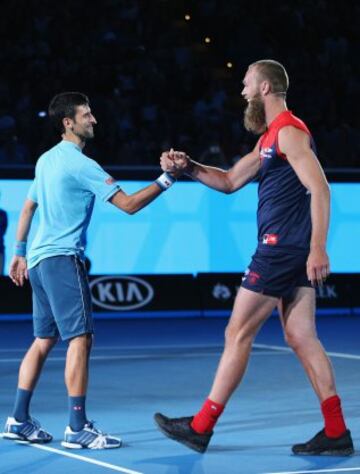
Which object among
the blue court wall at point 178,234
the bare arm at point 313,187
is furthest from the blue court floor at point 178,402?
the blue court wall at point 178,234

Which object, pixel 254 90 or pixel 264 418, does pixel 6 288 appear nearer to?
pixel 264 418

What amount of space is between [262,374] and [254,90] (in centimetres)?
497

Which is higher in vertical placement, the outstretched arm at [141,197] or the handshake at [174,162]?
the handshake at [174,162]

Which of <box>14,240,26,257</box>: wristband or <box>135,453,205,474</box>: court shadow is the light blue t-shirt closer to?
<box>14,240,26,257</box>: wristband

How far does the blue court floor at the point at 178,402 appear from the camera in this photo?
8.15 metres

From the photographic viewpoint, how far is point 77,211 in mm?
8945

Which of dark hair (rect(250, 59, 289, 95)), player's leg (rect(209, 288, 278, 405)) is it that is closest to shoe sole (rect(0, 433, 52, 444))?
player's leg (rect(209, 288, 278, 405))

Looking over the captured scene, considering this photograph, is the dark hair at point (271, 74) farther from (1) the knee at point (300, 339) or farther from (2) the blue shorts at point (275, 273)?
(1) the knee at point (300, 339)

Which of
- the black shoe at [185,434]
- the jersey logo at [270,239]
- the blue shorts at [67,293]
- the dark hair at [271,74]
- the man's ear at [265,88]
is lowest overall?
the black shoe at [185,434]

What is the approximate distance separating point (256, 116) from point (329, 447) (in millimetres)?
2257

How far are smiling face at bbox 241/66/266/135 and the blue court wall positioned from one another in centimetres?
1221

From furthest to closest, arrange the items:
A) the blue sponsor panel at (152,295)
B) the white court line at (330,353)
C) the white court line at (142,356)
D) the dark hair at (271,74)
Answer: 1. the blue sponsor panel at (152,295)
2. the white court line at (330,353)
3. the white court line at (142,356)
4. the dark hair at (271,74)

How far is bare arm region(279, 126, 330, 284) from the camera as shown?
809 cm

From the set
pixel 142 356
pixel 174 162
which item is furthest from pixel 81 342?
pixel 142 356
